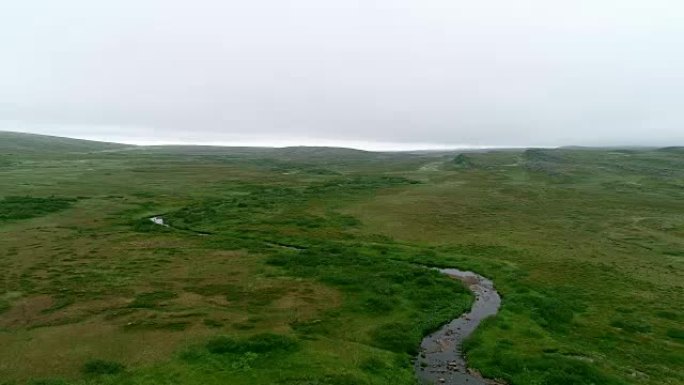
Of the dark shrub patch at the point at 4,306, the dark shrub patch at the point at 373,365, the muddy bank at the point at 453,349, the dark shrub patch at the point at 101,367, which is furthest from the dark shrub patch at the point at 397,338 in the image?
the dark shrub patch at the point at 4,306

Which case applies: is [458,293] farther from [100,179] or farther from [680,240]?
[100,179]

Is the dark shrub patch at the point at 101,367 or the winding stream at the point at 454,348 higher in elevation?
the dark shrub patch at the point at 101,367

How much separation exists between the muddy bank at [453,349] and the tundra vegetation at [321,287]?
2.80ft

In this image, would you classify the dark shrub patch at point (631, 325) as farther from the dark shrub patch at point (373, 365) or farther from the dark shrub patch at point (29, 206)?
the dark shrub patch at point (29, 206)

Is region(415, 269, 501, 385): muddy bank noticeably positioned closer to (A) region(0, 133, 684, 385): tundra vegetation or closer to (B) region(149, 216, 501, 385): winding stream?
(B) region(149, 216, 501, 385): winding stream

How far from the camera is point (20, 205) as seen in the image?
84.8 m

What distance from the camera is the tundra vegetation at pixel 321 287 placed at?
105 ft

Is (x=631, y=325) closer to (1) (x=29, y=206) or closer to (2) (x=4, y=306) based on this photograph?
(2) (x=4, y=306)

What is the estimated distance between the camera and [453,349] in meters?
35.5

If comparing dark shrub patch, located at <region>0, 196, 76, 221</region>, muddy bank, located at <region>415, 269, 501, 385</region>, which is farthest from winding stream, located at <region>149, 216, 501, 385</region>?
dark shrub patch, located at <region>0, 196, 76, 221</region>

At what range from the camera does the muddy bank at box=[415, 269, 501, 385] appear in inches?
1230

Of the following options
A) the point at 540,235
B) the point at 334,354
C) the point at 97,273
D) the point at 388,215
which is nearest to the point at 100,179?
the point at 388,215

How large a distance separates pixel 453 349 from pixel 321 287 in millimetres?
15914

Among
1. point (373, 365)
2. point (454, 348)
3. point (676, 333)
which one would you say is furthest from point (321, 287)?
point (676, 333)
